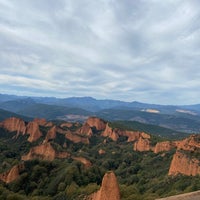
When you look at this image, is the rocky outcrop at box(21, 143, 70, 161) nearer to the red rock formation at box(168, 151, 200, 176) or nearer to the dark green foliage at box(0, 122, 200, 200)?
the dark green foliage at box(0, 122, 200, 200)

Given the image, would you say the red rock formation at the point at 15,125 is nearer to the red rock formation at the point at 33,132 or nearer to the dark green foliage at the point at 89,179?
the red rock formation at the point at 33,132

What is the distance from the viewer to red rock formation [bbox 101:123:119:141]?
141 meters

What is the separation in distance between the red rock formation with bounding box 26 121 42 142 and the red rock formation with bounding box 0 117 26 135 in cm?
365

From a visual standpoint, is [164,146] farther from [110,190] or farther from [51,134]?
[110,190]

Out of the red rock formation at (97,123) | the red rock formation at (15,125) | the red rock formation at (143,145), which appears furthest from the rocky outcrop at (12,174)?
the red rock formation at (97,123)

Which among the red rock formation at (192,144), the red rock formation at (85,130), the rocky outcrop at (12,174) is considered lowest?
the rocky outcrop at (12,174)

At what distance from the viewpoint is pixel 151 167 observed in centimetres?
9106

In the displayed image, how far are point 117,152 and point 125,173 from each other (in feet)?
87.2

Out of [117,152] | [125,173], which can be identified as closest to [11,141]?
[117,152]

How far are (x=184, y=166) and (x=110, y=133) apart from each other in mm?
75211

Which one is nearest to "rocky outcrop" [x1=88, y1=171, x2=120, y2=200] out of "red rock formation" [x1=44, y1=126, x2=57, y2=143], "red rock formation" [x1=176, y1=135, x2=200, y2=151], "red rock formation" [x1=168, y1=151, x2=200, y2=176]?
"red rock formation" [x1=168, y1=151, x2=200, y2=176]

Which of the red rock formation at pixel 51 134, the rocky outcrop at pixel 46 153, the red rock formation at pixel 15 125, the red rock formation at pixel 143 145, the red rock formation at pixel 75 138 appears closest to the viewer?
the rocky outcrop at pixel 46 153

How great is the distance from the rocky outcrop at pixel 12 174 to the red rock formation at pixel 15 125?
224ft

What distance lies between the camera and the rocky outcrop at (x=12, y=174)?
6862 centimetres
